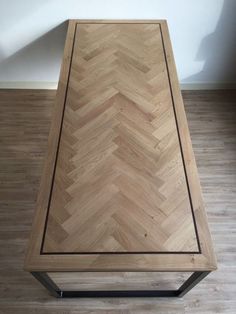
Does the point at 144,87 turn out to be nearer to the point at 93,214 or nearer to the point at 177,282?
the point at 93,214

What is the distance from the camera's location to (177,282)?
161 centimetres

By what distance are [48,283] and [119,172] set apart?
616 millimetres

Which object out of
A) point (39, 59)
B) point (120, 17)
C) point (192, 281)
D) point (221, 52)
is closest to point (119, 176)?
point (192, 281)

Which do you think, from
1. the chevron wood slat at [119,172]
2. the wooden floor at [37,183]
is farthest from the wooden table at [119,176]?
the wooden floor at [37,183]

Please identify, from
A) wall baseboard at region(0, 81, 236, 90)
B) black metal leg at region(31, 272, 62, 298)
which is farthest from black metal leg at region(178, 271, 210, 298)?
wall baseboard at region(0, 81, 236, 90)

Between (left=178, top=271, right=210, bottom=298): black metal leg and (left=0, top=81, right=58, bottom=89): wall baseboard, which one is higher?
(left=0, top=81, right=58, bottom=89): wall baseboard

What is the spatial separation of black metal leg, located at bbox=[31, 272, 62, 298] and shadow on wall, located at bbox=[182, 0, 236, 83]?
1.90 m

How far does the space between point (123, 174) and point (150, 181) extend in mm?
132

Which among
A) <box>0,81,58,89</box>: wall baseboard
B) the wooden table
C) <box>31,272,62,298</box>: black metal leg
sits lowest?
<box>31,272,62,298</box>: black metal leg

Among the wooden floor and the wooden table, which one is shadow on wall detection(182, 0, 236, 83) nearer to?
the wooden floor

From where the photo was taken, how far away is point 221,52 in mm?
2268

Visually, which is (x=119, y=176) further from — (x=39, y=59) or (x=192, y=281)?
(x=39, y=59)

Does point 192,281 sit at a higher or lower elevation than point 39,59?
lower

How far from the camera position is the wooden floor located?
1548mm
